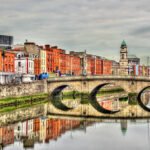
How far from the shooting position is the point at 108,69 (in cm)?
16712

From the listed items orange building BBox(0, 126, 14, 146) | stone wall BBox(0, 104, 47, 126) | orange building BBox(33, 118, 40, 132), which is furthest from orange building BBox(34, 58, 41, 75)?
orange building BBox(0, 126, 14, 146)

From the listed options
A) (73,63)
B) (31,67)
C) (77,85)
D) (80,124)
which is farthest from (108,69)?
(80,124)

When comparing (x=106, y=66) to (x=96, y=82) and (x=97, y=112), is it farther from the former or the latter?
(x=97, y=112)

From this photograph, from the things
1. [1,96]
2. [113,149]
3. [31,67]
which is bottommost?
[113,149]

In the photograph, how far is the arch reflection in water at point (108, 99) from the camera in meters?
66.4

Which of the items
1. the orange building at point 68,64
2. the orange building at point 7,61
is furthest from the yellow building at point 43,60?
the orange building at point 68,64

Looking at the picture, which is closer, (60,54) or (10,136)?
(10,136)

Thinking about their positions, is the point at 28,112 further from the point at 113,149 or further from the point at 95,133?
the point at 113,149

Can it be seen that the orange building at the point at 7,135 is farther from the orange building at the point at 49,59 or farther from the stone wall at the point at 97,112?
the orange building at the point at 49,59

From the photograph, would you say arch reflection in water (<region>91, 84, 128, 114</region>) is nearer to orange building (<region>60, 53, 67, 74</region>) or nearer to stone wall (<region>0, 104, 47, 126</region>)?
stone wall (<region>0, 104, 47, 126</region>)

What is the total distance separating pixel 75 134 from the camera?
41250 mm

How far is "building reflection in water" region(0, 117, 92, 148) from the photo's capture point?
37531 mm

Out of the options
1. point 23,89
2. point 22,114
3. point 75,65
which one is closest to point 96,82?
point 23,89

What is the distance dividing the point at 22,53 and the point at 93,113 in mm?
40494
